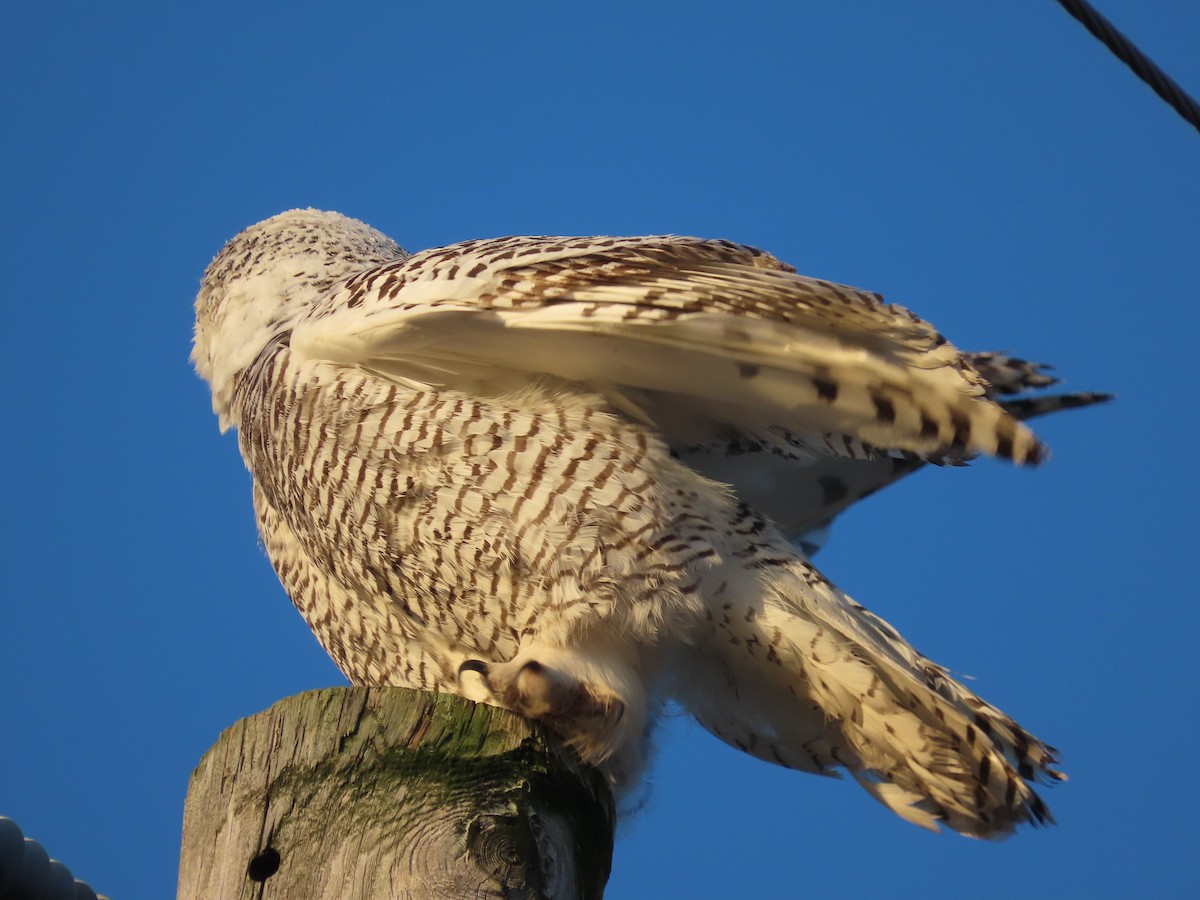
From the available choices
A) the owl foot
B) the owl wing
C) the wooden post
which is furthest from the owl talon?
the owl wing

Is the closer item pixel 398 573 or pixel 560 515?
pixel 560 515

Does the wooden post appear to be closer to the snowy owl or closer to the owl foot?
the owl foot

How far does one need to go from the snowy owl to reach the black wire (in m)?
0.83

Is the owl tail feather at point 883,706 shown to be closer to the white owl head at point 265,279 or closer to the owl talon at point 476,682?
the owl talon at point 476,682

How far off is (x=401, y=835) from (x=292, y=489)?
4.89 ft

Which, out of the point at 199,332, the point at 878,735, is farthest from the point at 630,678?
the point at 199,332

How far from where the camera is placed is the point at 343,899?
2.34 metres

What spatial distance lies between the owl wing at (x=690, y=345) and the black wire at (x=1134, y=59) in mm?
834

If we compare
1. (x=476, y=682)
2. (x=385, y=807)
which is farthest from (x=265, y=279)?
(x=385, y=807)

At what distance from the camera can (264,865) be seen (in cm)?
245

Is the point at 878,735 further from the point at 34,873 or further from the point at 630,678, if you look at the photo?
the point at 34,873

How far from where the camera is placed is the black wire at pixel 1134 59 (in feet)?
7.39

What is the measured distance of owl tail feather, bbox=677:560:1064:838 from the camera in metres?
3.13

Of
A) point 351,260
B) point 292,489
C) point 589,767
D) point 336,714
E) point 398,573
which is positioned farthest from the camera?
point 351,260
